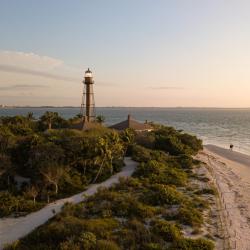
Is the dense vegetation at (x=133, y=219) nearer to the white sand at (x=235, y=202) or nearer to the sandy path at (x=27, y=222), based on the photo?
the sandy path at (x=27, y=222)

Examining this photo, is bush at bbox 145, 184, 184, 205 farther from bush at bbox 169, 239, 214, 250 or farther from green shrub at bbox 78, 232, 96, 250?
green shrub at bbox 78, 232, 96, 250

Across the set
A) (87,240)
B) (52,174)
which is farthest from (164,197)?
(87,240)

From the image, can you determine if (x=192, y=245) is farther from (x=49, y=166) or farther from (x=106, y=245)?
(x=49, y=166)

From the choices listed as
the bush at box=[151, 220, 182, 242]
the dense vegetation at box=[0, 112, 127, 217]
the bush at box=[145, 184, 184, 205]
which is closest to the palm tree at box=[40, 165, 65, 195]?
the dense vegetation at box=[0, 112, 127, 217]

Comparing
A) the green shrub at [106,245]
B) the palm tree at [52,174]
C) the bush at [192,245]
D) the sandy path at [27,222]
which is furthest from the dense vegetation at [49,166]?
the bush at [192,245]

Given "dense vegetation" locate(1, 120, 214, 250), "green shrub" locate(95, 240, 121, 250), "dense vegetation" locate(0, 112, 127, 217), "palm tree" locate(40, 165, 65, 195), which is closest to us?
"green shrub" locate(95, 240, 121, 250)

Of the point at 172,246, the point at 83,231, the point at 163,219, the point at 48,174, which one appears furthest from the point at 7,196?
the point at 172,246
